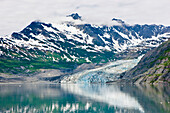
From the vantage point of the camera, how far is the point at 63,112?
90.5 m

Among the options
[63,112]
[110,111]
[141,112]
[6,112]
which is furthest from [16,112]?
[141,112]

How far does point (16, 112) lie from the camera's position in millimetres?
90062

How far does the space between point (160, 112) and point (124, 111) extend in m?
11.8

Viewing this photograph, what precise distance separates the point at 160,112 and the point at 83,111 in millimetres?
25763

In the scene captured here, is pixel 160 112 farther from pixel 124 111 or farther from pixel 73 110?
pixel 73 110

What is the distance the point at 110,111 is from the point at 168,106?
1977 cm

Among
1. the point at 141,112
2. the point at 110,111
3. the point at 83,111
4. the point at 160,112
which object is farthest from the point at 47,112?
the point at 160,112

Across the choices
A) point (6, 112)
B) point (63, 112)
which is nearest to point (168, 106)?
point (63, 112)

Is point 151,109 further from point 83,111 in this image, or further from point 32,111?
point 32,111

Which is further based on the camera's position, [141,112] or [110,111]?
[110,111]

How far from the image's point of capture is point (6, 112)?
8912cm

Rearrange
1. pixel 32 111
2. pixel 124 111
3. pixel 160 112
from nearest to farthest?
pixel 160 112 < pixel 124 111 < pixel 32 111

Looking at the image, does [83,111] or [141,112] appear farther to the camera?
[83,111]

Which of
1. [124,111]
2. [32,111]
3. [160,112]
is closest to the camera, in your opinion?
[160,112]
